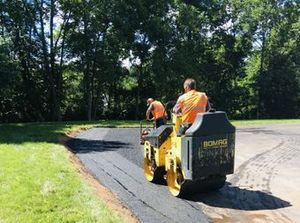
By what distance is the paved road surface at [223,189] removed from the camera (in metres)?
8.44

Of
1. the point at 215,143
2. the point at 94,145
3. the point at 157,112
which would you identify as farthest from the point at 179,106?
the point at 94,145

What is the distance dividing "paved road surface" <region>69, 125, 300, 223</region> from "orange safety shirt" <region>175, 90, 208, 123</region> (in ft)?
4.95

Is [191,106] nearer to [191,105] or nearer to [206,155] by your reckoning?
[191,105]

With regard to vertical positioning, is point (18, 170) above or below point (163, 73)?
below

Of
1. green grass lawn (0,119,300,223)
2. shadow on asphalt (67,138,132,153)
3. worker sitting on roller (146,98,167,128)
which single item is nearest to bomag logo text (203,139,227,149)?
green grass lawn (0,119,300,223)

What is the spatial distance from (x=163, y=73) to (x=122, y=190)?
34155 mm

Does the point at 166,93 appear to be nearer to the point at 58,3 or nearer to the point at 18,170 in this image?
the point at 58,3

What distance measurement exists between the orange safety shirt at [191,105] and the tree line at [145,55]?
1203 inches

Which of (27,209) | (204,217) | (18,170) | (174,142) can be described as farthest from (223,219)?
(18,170)

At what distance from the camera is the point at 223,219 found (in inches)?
325

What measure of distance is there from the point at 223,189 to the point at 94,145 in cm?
807

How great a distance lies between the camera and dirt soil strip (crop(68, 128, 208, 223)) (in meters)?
8.41

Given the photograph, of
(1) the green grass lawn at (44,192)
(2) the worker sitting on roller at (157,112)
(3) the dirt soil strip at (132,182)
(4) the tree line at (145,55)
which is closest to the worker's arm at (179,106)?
(3) the dirt soil strip at (132,182)

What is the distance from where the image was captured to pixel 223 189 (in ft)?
34.3
